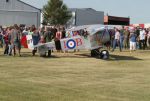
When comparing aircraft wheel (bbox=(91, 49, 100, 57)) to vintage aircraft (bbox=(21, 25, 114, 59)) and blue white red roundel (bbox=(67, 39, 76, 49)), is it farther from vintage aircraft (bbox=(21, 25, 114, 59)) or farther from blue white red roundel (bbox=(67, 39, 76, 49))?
blue white red roundel (bbox=(67, 39, 76, 49))

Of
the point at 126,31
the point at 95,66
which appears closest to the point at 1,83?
the point at 95,66

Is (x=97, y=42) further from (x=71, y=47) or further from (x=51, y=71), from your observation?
(x=51, y=71)

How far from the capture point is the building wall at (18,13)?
62794 millimetres

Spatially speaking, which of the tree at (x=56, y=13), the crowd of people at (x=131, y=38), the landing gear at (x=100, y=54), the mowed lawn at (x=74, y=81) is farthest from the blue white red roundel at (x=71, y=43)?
the tree at (x=56, y=13)

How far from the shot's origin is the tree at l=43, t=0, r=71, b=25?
80500 mm

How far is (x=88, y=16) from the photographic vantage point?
7944 centimetres

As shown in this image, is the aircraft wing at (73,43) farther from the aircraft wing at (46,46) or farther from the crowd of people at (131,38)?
the crowd of people at (131,38)

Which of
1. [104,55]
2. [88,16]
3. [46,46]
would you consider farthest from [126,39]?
[88,16]

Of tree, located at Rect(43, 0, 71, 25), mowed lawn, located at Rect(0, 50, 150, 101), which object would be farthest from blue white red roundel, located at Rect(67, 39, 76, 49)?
tree, located at Rect(43, 0, 71, 25)

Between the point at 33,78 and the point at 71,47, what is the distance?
8719 millimetres

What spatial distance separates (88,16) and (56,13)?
7.10 meters

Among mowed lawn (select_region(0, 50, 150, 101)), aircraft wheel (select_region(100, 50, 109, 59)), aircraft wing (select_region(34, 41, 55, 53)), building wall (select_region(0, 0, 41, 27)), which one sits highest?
building wall (select_region(0, 0, 41, 27))

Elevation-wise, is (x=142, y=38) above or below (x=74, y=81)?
above

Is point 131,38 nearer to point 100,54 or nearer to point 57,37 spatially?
point 57,37
